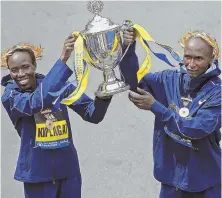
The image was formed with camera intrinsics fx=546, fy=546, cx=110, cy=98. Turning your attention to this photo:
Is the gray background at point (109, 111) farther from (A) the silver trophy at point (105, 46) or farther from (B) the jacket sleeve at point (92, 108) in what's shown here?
(A) the silver trophy at point (105, 46)

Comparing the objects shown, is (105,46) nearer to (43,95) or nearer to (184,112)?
(43,95)

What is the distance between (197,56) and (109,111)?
7.79 ft

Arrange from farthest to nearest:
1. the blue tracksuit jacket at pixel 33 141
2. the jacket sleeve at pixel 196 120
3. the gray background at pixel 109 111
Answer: the gray background at pixel 109 111
the blue tracksuit jacket at pixel 33 141
the jacket sleeve at pixel 196 120

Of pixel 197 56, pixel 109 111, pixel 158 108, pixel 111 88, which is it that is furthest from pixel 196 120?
pixel 109 111

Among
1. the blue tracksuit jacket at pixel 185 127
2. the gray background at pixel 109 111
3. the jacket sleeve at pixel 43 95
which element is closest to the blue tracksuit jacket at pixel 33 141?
the jacket sleeve at pixel 43 95

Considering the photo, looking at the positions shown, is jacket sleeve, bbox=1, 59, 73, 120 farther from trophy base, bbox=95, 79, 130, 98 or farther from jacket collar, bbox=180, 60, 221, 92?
jacket collar, bbox=180, 60, 221, 92

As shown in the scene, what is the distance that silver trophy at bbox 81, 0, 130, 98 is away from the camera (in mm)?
2752

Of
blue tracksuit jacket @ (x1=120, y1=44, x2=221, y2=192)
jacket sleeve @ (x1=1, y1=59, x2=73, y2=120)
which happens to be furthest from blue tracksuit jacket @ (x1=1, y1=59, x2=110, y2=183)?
blue tracksuit jacket @ (x1=120, y1=44, x2=221, y2=192)

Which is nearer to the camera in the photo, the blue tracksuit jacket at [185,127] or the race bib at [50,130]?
the blue tracksuit jacket at [185,127]

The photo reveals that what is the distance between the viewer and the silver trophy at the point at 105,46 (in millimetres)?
2752

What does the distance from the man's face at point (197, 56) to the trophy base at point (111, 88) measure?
34 centimetres

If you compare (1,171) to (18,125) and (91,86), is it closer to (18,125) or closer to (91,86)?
(91,86)

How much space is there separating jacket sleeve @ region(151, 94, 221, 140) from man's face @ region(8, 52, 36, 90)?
2.29ft

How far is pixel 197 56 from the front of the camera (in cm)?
275
